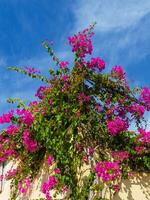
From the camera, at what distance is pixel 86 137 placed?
1045cm

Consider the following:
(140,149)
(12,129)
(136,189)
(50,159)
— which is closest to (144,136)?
(140,149)

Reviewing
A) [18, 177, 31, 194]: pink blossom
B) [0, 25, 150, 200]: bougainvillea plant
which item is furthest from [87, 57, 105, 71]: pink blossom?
[18, 177, 31, 194]: pink blossom

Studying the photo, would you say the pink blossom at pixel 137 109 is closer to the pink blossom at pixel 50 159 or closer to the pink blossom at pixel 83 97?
the pink blossom at pixel 83 97

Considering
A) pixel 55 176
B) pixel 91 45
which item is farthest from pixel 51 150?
pixel 91 45

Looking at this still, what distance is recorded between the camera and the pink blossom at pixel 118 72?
10.7 metres

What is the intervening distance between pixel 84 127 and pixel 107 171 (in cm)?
128

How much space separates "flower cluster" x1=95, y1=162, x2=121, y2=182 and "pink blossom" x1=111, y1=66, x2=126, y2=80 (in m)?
2.07

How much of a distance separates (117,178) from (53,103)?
217 centimetres

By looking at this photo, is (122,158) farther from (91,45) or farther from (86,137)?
(91,45)

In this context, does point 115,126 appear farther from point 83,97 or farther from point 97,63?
point 97,63

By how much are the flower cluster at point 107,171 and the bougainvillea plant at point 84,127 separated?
1.2 inches

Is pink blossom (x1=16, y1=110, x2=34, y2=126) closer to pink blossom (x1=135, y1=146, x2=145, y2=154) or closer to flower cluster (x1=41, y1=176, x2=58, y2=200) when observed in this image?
flower cluster (x1=41, y1=176, x2=58, y2=200)

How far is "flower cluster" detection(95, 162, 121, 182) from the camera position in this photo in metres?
9.61

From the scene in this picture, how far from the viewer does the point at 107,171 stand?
31.6 feet
